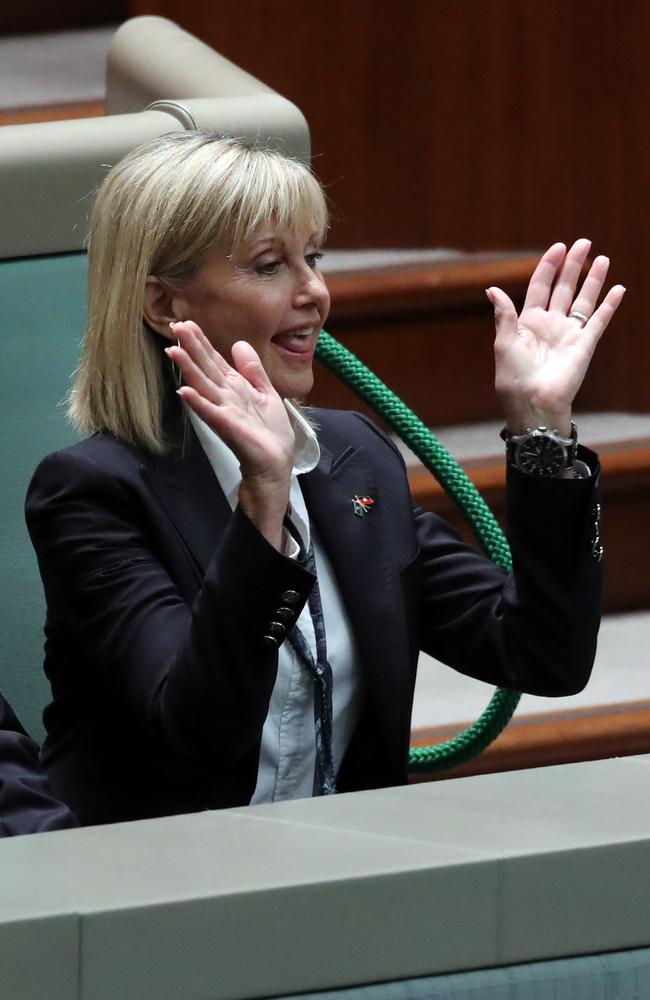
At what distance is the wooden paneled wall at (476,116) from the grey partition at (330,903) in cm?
141

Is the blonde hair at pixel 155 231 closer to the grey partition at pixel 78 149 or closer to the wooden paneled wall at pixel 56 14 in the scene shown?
the grey partition at pixel 78 149

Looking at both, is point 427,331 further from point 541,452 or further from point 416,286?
point 541,452

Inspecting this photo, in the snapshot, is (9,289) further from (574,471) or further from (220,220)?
(574,471)

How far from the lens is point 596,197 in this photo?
2086 mm

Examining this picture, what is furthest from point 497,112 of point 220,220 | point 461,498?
point 220,220

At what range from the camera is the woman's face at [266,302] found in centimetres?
113

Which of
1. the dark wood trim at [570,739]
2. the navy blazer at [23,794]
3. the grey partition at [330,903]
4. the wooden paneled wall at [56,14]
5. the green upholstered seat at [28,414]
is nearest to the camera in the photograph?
the grey partition at [330,903]

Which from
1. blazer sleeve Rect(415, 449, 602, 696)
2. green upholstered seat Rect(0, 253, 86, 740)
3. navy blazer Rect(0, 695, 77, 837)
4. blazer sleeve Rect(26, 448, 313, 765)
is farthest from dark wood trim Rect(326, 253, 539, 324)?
navy blazer Rect(0, 695, 77, 837)

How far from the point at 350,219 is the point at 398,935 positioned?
1.48 meters

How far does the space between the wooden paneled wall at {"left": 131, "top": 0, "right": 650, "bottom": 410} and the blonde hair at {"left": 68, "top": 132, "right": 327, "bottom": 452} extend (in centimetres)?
92

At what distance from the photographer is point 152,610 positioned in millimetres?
1056

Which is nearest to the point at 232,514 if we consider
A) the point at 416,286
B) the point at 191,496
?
the point at 191,496

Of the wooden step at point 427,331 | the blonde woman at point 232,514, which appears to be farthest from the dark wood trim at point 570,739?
the blonde woman at point 232,514

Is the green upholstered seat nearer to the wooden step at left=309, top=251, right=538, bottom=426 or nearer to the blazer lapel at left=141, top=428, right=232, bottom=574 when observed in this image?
the blazer lapel at left=141, top=428, right=232, bottom=574
